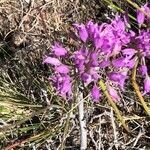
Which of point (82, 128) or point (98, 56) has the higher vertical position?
point (98, 56)

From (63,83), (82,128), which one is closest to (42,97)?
(82,128)

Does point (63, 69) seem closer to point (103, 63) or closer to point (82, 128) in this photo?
point (103, 63)

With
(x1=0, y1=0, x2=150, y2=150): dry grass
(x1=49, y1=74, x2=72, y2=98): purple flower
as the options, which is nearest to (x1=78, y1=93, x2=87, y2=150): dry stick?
(x1=0, y1=0, x2=150, y2=150): dry grass

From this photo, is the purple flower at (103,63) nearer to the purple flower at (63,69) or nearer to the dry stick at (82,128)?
the purple flower at (63,69)

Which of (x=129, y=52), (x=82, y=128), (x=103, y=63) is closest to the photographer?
(x=103, y=63)

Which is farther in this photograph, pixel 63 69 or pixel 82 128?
pixel 82 128

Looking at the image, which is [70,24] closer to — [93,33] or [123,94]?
[123,94]

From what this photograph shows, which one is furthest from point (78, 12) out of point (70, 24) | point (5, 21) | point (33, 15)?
point (5, 21)

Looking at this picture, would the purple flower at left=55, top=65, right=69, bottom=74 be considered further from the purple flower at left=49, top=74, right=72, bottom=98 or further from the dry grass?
the dry grass
